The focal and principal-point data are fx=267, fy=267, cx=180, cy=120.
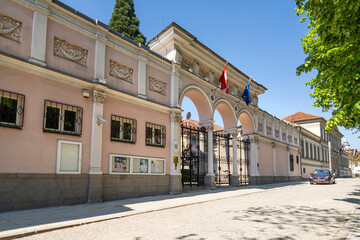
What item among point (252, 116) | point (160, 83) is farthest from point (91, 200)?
point (252, 116)

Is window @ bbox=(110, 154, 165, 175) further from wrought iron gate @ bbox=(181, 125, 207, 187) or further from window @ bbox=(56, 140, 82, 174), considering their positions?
wrought iron gate @ bbox=(181, 125, 207, 187)

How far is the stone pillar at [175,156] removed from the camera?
1457cm

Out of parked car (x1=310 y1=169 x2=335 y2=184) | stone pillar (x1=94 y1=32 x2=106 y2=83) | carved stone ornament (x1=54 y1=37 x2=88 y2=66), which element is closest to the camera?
carved stone ornament (x1=54 y1=37 x2=88 y2=66)

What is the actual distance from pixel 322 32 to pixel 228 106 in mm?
13959

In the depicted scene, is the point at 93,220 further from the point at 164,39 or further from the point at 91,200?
the point at 164,39

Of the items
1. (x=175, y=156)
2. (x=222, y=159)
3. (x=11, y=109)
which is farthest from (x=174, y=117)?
(x=222, y=159)

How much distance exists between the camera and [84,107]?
36.4 ft

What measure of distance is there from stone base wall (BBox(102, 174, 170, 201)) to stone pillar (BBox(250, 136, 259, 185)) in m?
12.1

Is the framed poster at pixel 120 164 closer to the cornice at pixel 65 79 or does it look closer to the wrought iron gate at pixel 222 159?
the cornice at pixel 65 79

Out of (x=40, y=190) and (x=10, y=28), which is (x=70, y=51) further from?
(x=40, y=190)

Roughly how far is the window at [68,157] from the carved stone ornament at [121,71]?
3821 millimetres

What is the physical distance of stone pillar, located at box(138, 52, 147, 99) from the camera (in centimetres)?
1369

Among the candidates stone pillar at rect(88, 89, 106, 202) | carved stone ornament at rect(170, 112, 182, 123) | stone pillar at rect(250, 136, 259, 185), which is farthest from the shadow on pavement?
stone pillar at rect(250, 136, 259, 185)

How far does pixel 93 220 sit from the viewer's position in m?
7.35
